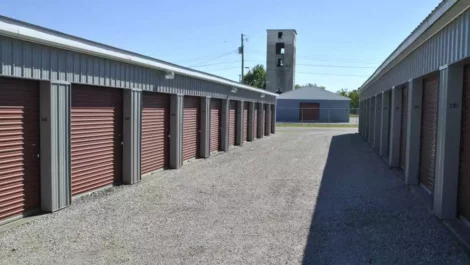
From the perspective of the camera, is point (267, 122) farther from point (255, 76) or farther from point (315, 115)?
point (255, 76)

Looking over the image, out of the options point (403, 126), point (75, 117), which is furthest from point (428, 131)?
point (75, 117)

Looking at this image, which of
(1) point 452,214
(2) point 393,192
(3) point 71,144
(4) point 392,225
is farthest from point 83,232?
(2) point 393,192

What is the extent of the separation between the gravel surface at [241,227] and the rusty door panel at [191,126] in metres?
3.54

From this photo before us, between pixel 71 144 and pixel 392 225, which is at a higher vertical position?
pixel 71 144

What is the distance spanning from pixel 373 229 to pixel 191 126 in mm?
9389

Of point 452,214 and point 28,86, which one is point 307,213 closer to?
point 452,214

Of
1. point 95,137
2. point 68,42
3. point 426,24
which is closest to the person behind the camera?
point 68,42

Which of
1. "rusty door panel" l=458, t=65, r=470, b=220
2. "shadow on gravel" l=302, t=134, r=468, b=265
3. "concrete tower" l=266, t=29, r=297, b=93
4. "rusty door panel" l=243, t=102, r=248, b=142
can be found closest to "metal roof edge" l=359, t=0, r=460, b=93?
"rusty door panel" l=458, t=65, r=470, b=220

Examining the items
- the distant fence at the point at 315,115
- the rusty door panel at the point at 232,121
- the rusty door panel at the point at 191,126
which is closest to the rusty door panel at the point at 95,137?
the rusty door panel at the point at 191,126

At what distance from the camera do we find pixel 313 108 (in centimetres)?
5353

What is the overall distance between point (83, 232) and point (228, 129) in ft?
43.4

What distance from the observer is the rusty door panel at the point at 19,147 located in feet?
22.0

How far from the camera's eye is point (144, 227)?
6.64m

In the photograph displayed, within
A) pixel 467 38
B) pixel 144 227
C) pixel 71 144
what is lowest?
pixel 144 227
